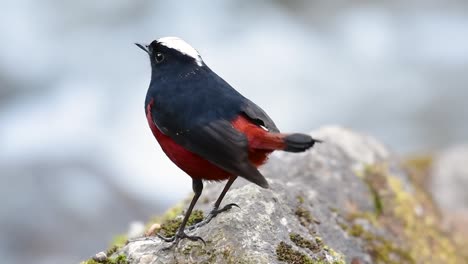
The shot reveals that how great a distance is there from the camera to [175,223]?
192 inches

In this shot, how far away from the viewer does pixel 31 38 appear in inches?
684

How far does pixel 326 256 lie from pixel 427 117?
501 inches

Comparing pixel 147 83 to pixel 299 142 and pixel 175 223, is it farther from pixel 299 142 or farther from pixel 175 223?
pixel 299 142

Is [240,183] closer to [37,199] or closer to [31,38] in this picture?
[37,199]

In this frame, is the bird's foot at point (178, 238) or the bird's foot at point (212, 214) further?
the bird's foot at point (212, 214)

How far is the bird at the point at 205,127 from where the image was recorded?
3.91 metres

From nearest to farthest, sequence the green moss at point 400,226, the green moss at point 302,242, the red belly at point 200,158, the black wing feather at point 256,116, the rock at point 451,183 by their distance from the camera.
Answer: the red belly at point 200,158 → the black wing feather at point 256,116 → the green moss at point 302,242 → the green moss at point 400,226 → the rock at point 451,183

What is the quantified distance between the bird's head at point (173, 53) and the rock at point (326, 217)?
0.96m

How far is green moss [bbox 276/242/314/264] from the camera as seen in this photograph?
412cm

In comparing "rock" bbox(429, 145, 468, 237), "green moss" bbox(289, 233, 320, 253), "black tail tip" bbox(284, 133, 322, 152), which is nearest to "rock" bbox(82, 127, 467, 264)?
"green moss" bbox(289, 233, 320, 253)

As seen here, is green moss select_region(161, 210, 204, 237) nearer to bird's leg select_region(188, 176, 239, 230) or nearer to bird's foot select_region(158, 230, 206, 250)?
bird's leg select_region(188, 176, 239, 230)

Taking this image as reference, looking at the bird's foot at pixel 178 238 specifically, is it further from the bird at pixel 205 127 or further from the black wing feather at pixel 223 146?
the black wing feather at pixel 223 146

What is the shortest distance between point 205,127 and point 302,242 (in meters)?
1.00

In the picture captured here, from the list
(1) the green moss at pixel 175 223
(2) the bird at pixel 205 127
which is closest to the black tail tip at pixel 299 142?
(2) the bird at pixel 205 127
